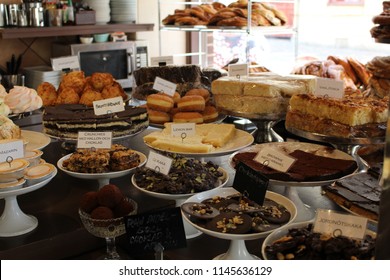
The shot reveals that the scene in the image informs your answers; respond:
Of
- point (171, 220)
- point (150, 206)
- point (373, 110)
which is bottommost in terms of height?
point (150, 206)

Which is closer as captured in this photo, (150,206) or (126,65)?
(150,206)

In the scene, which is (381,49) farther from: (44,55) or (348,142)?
(348,142)

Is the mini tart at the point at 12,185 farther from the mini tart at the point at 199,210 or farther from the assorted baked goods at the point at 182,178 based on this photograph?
the mini tart at the point at 199,210

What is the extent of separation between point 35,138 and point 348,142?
4.61ft

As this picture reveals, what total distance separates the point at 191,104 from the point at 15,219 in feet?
4.03

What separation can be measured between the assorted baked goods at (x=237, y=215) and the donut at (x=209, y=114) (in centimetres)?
112

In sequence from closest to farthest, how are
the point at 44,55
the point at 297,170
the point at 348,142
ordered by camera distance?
the point at 297,170, the point at 348,142, the point at 44,55

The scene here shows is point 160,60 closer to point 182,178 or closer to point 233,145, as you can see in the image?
point 233,145

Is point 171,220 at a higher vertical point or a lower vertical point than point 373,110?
lower

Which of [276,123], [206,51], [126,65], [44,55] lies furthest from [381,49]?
[276,123]

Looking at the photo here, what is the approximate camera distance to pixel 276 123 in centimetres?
282

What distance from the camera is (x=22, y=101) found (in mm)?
2607

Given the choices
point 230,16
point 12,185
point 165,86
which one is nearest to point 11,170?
point 12,185

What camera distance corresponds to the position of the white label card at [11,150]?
1649 mm
